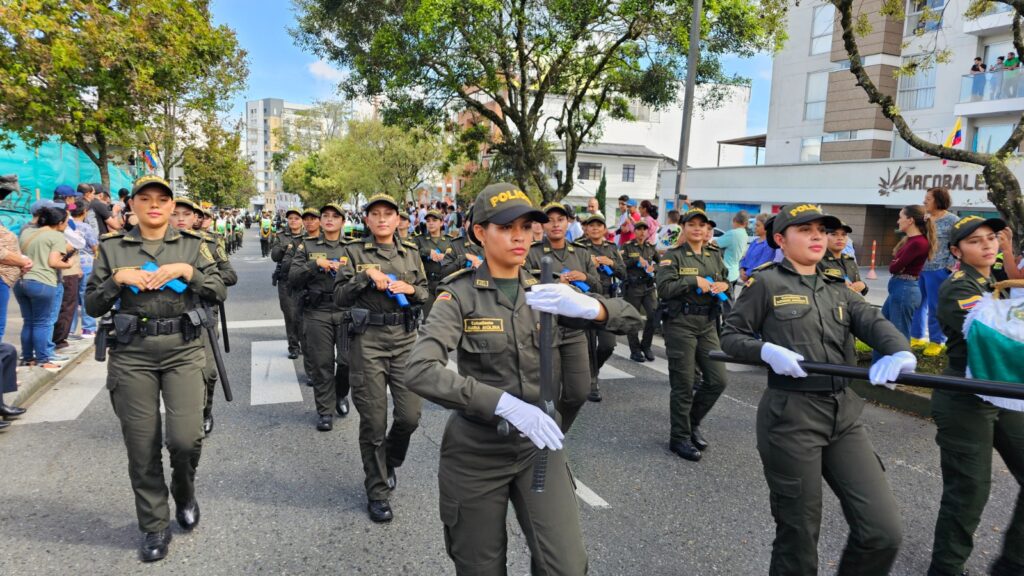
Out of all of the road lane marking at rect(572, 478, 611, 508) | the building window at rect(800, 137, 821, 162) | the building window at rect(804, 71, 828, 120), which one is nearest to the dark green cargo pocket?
the road lane marking at rect(572, 478, 611, 508)

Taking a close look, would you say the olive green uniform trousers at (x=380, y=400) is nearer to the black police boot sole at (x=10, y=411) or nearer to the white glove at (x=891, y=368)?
the white glove at (x=891, y=368)

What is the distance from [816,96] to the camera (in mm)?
28797

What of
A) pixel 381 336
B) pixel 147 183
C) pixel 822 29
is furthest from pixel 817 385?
pixel 822 29

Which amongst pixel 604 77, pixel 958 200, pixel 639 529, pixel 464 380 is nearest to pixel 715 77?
pixel 604 77

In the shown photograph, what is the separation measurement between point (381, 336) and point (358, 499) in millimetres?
1168

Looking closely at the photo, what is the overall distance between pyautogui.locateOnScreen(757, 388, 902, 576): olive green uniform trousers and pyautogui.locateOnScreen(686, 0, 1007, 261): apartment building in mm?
20904

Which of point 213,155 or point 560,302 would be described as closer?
point 560,302

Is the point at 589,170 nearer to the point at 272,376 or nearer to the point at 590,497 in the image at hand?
the point at 272,376

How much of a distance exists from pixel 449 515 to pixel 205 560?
1.99 metres

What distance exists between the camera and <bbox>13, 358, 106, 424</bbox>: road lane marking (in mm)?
6047

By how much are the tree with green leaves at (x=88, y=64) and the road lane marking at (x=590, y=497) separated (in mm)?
12092

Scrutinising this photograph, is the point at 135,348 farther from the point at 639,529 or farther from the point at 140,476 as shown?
the point at 639,529

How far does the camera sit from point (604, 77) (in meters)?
18.0

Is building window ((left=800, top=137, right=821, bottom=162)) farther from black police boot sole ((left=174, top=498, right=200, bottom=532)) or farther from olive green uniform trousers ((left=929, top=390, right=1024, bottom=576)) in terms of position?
black police boot sole ((left=174, top=498, right=200, bottom=532))
